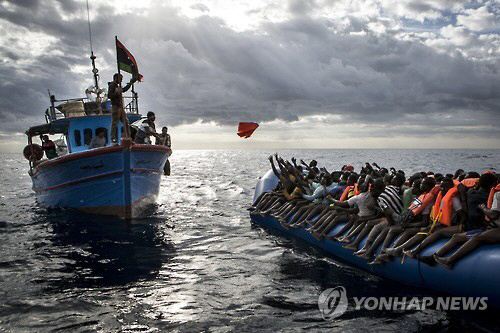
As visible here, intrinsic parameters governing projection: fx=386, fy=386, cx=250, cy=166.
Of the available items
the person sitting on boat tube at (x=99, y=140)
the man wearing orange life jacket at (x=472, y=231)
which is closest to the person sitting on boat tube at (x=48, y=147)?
the person sitting on boat tube at (x=99, y=140)

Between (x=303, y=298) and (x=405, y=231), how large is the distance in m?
2.35

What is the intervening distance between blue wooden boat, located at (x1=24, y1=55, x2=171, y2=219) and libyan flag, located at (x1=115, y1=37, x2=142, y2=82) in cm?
230

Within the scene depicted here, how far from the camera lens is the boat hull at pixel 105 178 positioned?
13672mm

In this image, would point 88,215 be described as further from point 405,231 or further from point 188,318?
point 405,231

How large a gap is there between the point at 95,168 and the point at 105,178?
495mm

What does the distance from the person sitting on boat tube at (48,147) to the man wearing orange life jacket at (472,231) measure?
1697cm

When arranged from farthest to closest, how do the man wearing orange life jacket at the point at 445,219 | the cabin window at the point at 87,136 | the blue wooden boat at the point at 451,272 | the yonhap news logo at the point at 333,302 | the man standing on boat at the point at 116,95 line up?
1. the cabin window at the point at 87,136
2. the man standing on boat at the point at 116,95
3. the man wearing orange life jacket at the point at 445,219
4. the yonhap news logo at the point at 333,302
5. the blue wooden boat at the point at 451,272

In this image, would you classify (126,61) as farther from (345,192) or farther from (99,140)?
(345,192)

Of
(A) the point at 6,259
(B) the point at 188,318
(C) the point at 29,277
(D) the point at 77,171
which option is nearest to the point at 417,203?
(B) the point at 188,318

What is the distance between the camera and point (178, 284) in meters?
7.84

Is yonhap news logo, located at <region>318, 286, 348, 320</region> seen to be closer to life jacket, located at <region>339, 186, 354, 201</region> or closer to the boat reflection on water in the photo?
life jacket, located at <region>339, 186, 354, 201</region>

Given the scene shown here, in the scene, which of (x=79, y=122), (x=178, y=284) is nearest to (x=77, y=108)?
(x=79, y=122)

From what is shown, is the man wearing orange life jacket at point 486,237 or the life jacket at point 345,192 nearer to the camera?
the man wearing orange life jacket at point 486,237

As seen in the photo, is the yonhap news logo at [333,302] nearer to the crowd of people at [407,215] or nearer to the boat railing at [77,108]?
the crowd of people at [407,215]
